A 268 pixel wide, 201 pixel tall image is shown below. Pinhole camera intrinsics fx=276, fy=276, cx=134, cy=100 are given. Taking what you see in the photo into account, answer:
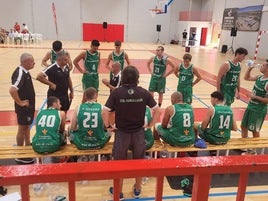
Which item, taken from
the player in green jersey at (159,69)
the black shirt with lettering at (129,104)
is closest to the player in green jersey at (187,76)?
the player in green jersey at (159,69)

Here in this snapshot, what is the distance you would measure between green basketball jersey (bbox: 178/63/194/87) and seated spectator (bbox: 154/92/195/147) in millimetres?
2561

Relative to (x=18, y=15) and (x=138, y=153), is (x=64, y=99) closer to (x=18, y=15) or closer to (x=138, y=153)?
(x=138, y=153)

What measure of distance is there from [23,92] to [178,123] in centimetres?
253

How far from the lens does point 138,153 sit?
11.9 feet

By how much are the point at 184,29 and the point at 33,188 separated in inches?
1150

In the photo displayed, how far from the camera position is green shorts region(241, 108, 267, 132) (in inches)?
204

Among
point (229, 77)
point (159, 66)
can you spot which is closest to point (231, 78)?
point (229, 77)

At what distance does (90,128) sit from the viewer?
4031 mm

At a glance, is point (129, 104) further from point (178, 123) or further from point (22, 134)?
point (22, 134)

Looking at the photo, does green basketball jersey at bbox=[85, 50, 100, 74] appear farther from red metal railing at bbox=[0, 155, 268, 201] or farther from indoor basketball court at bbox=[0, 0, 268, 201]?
red metal railing at bbox=[0, 155, 268, 201]

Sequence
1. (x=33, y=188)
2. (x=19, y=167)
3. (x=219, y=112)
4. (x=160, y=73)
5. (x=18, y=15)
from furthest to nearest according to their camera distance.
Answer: (x=18, y=15) → (x=160, y=73) → (x=219, y=112) → (x=33, y=188) → (x=19, y=167)

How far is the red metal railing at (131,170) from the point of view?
133 cm

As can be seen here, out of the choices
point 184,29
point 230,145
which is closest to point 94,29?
point 184,29

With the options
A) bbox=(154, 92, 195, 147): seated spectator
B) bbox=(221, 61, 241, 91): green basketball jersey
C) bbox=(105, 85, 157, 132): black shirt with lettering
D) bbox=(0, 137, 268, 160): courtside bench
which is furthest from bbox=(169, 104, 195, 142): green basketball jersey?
bbox=(221, 61, 241, 91): green basketball jersey
